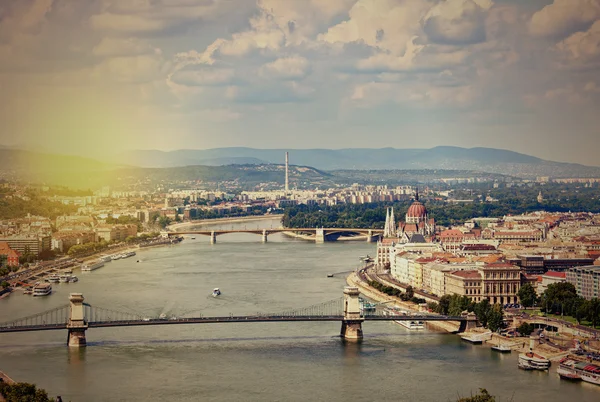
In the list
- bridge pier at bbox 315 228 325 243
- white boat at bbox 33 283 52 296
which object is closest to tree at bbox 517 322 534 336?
white boat at bbox 33 283 52 296

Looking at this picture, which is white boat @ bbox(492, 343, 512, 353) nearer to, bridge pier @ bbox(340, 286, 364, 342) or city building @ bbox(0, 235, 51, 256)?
bridge pier @ bbox(340, 286, 364, 342)

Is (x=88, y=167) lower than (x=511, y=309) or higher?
higher

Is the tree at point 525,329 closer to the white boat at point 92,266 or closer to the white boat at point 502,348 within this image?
the white boat at point 502,348

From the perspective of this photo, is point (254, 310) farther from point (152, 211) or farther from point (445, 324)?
point (152, 211)

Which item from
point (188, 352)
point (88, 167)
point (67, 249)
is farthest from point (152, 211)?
point (188, 352)

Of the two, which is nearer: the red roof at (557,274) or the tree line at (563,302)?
the tree line at (563,302)

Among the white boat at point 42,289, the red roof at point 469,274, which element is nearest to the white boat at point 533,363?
the red roof at point 469,274

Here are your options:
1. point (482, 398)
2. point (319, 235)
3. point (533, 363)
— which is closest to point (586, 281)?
point (533, 363)
